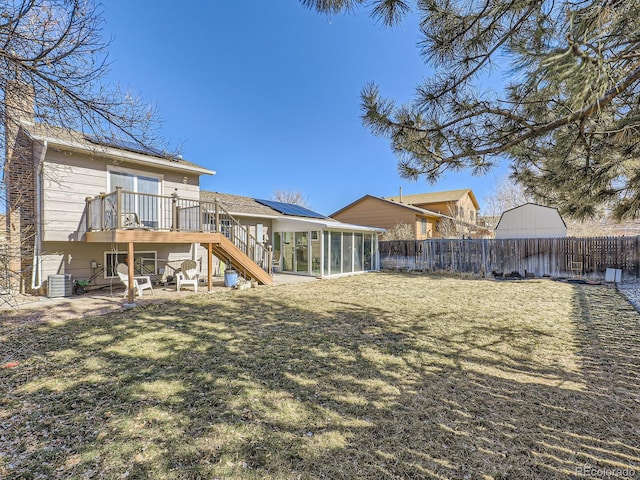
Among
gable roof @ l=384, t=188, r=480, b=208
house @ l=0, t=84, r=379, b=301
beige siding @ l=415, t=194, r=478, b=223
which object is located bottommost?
house @ l=0, t=84, r=379, b=301

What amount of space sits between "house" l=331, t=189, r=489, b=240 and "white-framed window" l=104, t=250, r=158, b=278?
15.9 meters

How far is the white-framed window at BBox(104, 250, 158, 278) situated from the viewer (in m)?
8.85

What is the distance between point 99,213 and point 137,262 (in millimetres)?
2328

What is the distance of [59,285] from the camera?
7.52m

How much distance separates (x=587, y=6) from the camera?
2.49 meters

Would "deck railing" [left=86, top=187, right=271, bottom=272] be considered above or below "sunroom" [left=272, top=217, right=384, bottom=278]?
above

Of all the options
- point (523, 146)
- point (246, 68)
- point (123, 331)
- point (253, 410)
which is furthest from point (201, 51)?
point (253, 410)

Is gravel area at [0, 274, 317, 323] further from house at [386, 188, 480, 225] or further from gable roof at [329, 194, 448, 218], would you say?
house at [386, 188, 480, 225]

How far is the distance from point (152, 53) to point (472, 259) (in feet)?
47.4

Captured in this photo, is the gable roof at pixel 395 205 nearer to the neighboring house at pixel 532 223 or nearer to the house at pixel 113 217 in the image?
the neighboring house at pixel 532 223

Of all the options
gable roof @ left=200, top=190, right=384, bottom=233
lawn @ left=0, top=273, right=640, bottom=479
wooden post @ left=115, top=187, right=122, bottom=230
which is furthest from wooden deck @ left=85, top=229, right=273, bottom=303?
gable roof @ left=200, top=190, right=384, bottom=233

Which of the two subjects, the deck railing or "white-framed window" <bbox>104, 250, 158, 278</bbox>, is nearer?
the deck railing

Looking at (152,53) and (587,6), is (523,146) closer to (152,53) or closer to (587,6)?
(587,6)

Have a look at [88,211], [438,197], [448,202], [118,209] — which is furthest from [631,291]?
[438,197]
